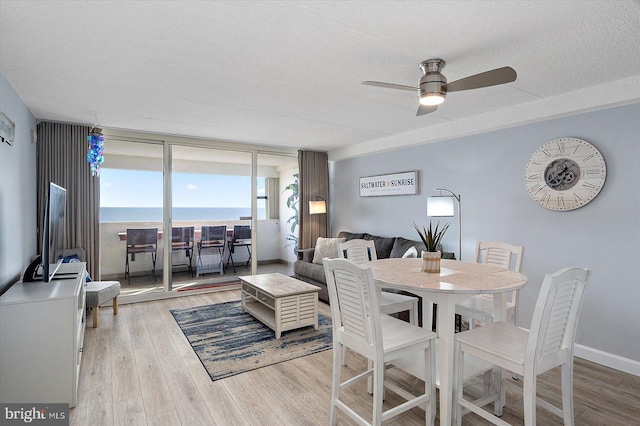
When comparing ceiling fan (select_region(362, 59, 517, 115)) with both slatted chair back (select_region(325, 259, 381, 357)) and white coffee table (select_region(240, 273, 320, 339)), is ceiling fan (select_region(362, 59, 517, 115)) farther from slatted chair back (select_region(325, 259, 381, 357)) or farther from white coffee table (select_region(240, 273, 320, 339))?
white coffee table (select_region(240, 273, 320, 339))

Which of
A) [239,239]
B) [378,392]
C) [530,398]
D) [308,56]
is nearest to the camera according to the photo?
[530,398]

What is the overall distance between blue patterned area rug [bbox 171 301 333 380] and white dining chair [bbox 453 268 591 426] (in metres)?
1.61

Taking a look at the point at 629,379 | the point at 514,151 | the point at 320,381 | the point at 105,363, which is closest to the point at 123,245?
the point at 105,363

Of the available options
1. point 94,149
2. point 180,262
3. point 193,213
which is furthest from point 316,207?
point 94,149

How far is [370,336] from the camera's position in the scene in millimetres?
1864

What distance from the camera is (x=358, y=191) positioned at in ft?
18.7

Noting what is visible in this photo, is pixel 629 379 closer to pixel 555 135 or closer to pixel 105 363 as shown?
pixel 555 135

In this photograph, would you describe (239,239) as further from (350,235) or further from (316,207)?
(350,235)

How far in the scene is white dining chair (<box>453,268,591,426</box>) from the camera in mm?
1634

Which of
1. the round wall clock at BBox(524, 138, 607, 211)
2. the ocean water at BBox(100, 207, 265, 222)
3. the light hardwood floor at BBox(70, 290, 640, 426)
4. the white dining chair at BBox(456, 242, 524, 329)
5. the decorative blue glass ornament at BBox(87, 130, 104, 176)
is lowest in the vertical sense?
the light hardwood floor at BBox(70, 290, 640, 426)

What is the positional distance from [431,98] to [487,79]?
14.0 inches

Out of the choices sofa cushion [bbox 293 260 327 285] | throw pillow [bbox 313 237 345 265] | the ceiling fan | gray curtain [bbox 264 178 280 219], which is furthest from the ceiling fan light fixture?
gray curtain [bbox 264 178 280 219]

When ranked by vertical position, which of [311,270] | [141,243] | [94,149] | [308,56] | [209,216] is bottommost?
[311,270]

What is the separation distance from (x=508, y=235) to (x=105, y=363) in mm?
4025
